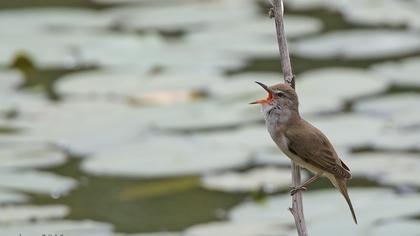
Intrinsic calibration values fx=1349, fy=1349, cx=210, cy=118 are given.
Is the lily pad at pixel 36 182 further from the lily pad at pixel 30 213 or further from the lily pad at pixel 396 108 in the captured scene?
the lily pad at pixel 396 108

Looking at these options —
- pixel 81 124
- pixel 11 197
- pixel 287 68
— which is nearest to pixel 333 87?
pixel 81 124

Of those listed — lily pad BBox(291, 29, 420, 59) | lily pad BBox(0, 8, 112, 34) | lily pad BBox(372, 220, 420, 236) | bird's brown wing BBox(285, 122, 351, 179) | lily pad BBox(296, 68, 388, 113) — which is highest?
lily pad BBox(0, 8, 112, 34)

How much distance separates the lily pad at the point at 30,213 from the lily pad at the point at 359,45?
7.57ft

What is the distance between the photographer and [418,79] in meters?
6.69

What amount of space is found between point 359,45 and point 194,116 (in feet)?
4.86

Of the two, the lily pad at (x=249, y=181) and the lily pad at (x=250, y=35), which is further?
the lily pad at (x=250, y=35)

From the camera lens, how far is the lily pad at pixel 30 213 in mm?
5203

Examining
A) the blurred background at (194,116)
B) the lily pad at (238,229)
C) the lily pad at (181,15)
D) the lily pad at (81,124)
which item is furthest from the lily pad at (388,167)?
the lily pad at (181,15)

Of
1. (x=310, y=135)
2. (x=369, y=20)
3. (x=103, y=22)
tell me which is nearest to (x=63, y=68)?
(x=103, y=22)

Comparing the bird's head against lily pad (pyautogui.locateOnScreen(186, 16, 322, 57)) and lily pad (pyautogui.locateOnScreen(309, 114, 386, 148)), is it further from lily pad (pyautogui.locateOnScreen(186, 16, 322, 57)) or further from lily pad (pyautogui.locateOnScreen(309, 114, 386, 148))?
lily pad (pyautogui.locateOnScreen(186, 16, 322, 57))

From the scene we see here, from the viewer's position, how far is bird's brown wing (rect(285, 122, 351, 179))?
3.78 metres

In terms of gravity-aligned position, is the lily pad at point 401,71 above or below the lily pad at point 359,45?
below

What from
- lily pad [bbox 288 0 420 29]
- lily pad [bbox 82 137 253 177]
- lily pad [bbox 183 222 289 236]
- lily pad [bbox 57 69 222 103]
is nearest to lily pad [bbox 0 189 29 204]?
lily pad [bbox 82 137 253 177]

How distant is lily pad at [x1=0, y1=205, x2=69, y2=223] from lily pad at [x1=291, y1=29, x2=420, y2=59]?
231cm
